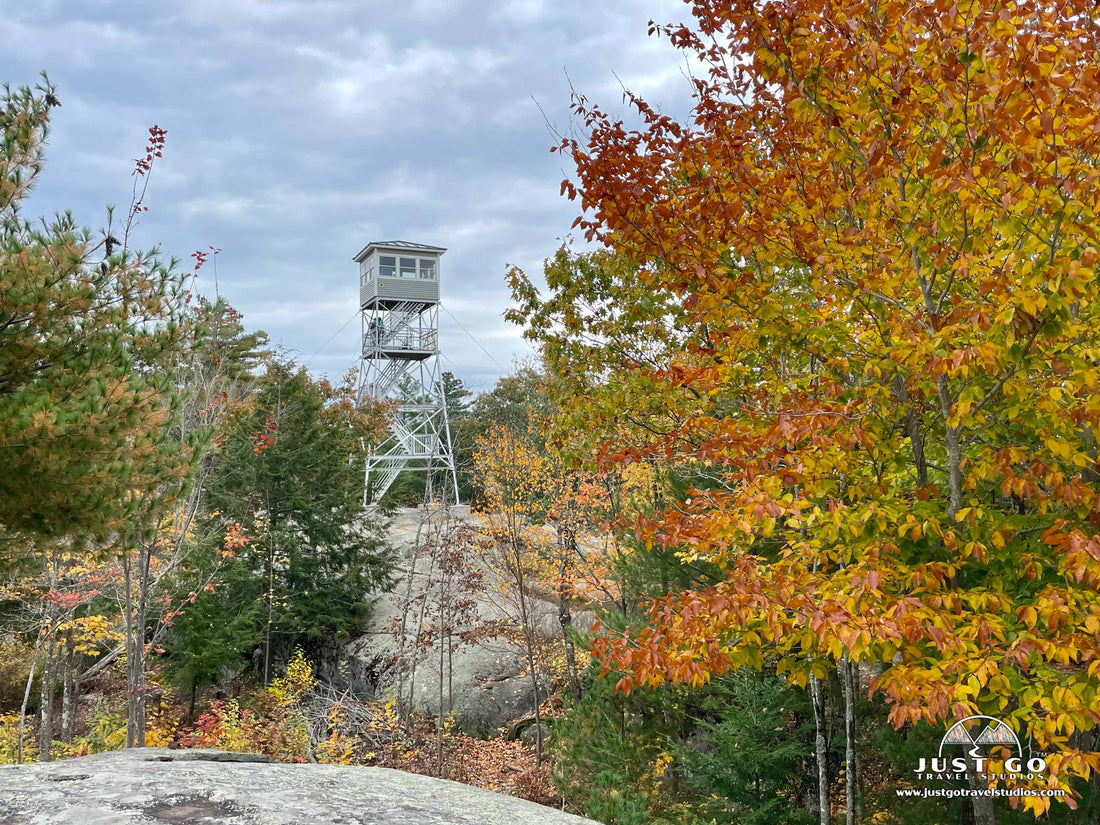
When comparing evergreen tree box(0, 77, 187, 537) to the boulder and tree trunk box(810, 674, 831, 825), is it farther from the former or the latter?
the boulder

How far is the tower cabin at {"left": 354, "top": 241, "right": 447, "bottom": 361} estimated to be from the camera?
2642 cm

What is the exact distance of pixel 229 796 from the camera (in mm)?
3971

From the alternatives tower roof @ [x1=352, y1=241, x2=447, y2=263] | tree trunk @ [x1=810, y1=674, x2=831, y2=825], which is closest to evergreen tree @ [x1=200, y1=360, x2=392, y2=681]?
tower roof @ [x1=352, y1=241, x2=447, y2=263]

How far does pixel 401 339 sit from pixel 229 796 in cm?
2337

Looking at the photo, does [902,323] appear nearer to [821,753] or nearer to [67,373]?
[821,753]

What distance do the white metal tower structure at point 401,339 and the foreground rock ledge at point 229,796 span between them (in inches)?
835

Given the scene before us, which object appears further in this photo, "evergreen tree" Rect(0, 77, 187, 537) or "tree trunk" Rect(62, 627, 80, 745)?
"tree trunk" Rect(62, 627, 80, 745)

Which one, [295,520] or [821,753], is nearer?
[821,753]

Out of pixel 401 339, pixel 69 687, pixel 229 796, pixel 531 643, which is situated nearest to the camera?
pixel 229 796

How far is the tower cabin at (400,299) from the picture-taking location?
26.4 metres

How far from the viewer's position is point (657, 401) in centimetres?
749

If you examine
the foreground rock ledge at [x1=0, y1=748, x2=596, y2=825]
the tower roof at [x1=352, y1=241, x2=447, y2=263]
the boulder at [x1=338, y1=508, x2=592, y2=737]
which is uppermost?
the tower roof at [x1=352, y1=241, x2=447, y2=263]

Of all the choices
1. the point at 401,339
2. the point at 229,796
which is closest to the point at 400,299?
the point at 401,339

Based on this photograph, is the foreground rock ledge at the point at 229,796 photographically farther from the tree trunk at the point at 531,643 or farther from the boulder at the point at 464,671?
the boulder at the point at 464,671
